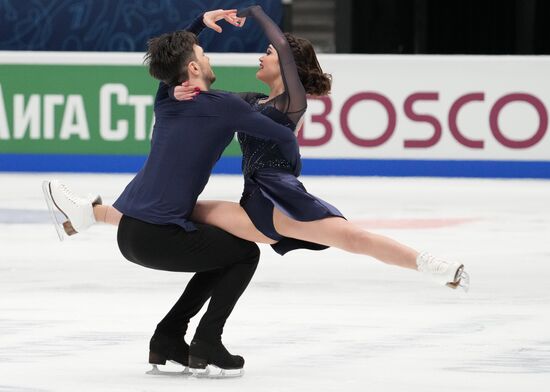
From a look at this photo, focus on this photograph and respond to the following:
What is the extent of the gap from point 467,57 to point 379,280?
574 cm

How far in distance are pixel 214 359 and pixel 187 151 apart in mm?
651

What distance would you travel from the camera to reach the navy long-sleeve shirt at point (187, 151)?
4.30 m

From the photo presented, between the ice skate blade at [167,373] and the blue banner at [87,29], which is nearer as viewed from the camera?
the ice skate blade at [167,373]

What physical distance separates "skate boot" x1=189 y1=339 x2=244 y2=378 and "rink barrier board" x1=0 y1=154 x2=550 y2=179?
7.70 metres

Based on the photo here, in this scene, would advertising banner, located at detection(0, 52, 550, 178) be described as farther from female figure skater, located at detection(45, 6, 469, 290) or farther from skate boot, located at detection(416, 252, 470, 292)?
skate boot, located at detection(416, 252, 470, 292)

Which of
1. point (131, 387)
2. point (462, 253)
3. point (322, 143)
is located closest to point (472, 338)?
point (131, 387)

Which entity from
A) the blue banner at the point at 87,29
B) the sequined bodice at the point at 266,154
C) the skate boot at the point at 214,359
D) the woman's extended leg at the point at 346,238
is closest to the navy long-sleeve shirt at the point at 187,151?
the sequined bodice at the point at 266,154

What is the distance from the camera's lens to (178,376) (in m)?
4.45

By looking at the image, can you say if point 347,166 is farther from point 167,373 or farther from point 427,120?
point 167,373

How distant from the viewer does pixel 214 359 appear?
4.39 metres

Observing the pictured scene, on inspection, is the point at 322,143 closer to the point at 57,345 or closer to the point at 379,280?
the point at 379,280

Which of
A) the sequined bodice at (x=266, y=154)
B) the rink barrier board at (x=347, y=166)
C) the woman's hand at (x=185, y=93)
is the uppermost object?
the woman's hand at (x=185, y=93)

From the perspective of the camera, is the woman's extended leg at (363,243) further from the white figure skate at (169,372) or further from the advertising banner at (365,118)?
the advertising banner at (365,118)

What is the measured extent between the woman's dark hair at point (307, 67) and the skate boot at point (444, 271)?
750mm
